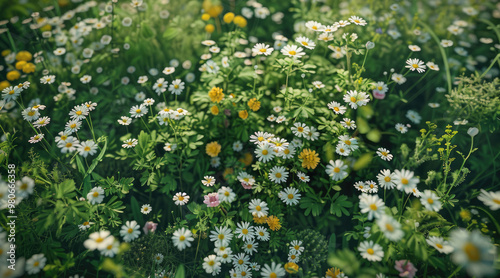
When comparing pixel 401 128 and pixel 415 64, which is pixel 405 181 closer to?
pixel 401 128

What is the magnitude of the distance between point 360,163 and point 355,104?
39cm

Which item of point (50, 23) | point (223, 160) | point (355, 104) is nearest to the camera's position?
point (355, 104)

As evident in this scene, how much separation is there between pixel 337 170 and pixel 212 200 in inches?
30.0

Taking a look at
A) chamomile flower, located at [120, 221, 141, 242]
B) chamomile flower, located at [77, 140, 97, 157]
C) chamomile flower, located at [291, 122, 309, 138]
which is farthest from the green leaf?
chamomile flower, located at [291, 122, 309, 138]

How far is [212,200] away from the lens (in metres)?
1.69

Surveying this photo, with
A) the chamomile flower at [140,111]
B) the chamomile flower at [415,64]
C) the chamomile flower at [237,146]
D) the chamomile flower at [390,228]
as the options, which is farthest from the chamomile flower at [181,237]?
the chamomile flower at [415,64]

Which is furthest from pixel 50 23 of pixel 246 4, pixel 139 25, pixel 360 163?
pixel 360 163

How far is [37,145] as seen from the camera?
2070 mm

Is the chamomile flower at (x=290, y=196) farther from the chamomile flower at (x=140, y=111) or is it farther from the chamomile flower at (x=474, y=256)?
the chamomile flower at (x=140, y=111)

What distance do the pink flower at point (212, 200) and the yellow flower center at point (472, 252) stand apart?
3.82ft

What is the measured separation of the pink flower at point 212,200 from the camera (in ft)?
5.44

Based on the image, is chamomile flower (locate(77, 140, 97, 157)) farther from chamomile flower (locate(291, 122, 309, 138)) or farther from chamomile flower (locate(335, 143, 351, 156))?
chamomile flower (locate(335, 143, 351, 156))

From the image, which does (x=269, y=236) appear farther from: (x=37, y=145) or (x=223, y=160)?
(x=37, y=145)

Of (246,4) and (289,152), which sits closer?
(289,152)
